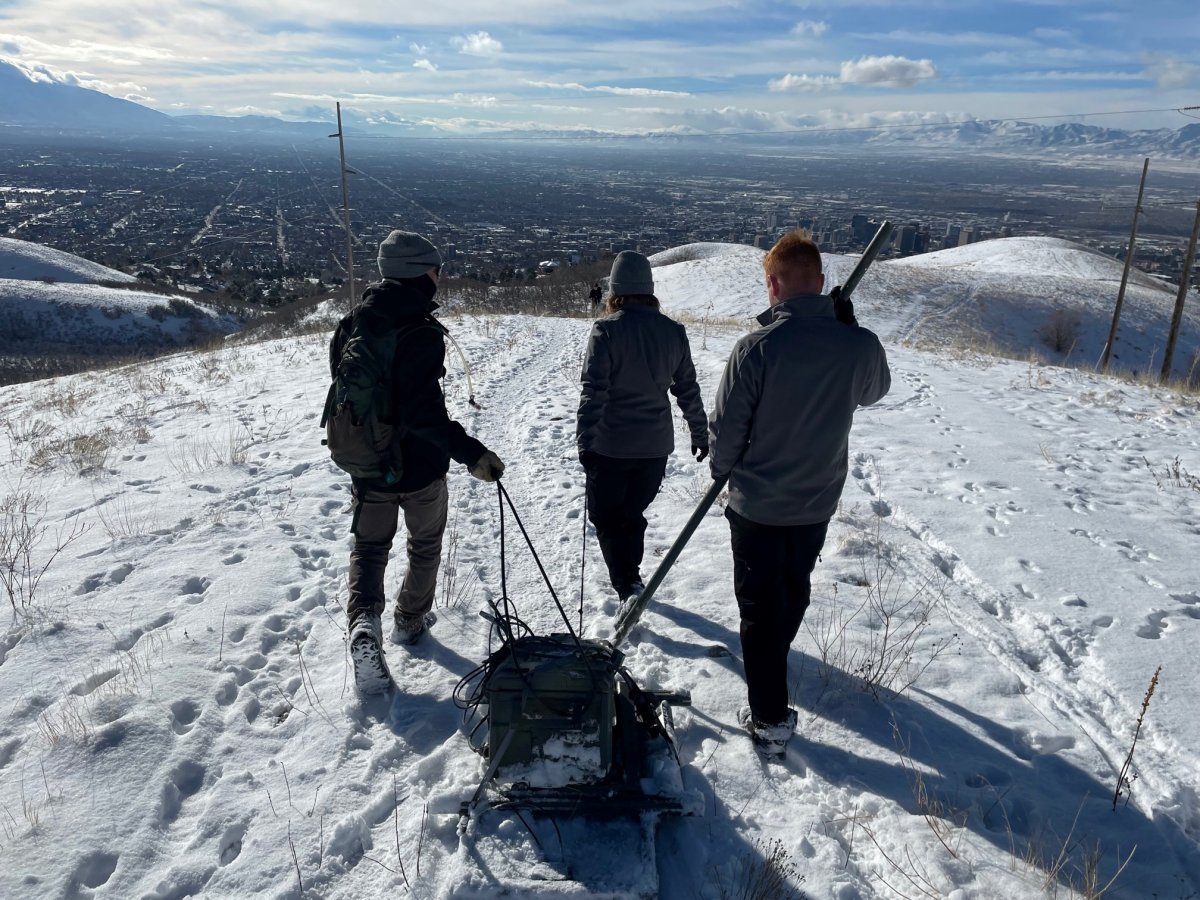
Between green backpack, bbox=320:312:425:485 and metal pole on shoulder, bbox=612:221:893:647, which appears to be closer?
metal pole on shoulder, bbox=612:221:893:647

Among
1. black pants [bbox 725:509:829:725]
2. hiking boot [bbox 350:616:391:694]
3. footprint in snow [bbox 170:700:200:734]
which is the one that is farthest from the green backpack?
black pants [bbox 725:509:829:725]

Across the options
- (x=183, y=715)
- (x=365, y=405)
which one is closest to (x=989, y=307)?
(x=365, y=405)

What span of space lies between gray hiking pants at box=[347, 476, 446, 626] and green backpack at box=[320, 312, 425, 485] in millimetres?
253

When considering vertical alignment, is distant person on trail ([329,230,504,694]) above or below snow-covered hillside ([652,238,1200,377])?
above

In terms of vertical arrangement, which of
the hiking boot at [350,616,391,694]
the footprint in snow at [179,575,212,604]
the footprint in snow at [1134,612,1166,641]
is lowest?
the footprint in snow at [179,575,212,604]

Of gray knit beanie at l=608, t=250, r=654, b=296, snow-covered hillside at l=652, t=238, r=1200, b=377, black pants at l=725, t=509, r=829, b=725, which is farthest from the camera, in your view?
snow-covered hillside at l=652, t=238, r=1200, b=377

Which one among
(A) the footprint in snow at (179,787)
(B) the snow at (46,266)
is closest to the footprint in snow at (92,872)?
(A) the footprint in snow at (179,787)

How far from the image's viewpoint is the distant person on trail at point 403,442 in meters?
3.53

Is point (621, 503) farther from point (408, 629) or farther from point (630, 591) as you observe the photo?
point (408, 629)

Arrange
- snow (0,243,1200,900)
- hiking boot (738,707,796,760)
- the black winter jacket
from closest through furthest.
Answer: snow (0,243,1200,900), hiking boot (738,707,796,760), the black winter jacket

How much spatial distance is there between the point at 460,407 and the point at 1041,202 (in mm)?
139608

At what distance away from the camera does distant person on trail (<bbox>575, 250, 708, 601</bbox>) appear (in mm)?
4352

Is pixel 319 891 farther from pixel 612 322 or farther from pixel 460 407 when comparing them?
pixel 460 407

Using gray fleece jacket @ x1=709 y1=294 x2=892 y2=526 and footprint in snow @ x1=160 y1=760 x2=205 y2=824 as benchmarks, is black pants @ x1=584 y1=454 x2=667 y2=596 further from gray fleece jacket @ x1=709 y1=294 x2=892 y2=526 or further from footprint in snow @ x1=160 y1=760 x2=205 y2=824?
footprint in snow @ x1=160 y1=760 x2=205 y2=824
